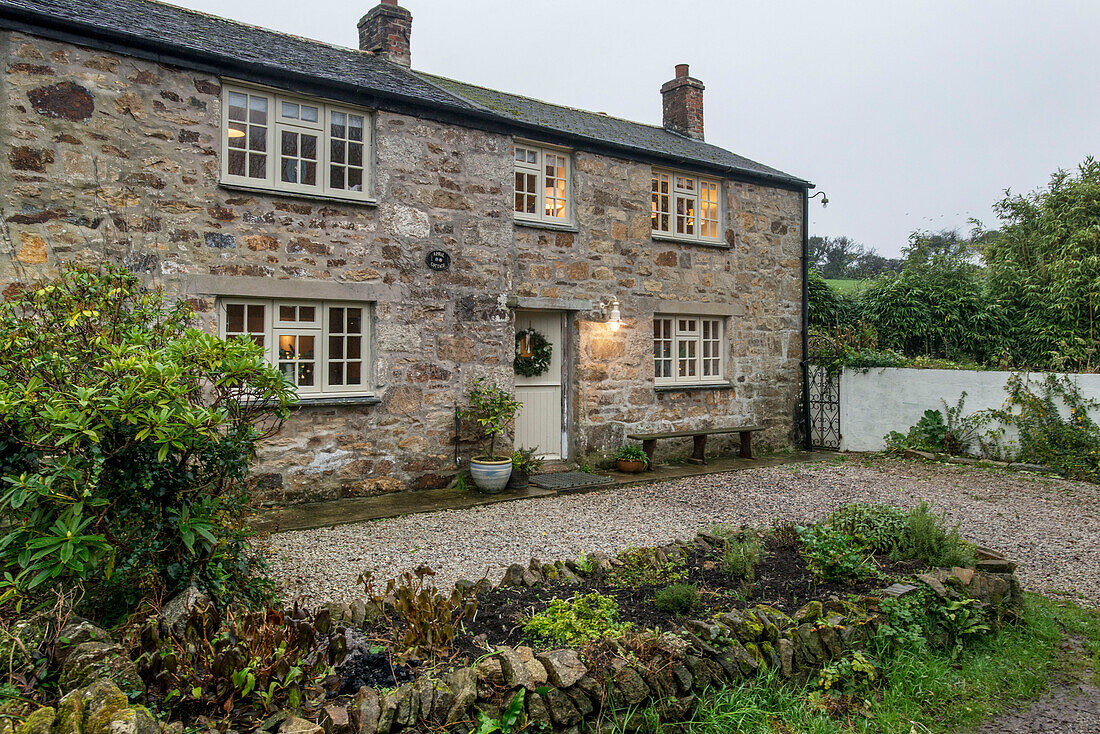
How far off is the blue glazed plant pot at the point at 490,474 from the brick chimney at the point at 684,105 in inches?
339

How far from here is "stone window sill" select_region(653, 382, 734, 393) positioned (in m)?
10.8

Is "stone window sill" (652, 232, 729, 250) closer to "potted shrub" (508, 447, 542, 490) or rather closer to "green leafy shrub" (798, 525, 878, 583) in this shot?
"potted shrub" (508, 447, 542, 490)

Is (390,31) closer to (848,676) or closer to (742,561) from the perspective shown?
(742,561)

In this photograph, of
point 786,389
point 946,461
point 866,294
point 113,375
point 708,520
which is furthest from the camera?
point 866,294

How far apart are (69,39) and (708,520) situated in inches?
319

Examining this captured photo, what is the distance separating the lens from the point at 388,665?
3139 mm

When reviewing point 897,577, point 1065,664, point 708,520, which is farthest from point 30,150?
point 1065,664

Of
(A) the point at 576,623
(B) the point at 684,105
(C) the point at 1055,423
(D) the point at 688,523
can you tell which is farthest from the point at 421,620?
(B) the point at 684,105

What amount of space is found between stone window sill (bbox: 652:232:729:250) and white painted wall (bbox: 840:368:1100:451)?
11.4ft

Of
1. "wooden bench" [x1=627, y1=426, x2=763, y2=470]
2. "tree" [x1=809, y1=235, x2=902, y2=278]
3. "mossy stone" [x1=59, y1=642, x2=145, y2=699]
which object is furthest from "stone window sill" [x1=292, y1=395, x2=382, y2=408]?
"tree" [x1=809, y1=235, x2=902, y2=278]

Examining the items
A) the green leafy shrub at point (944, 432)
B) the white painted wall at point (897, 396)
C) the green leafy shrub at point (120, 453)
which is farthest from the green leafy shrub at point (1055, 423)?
the green leafy shrub at point (120, 453)

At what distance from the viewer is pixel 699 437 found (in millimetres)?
10727

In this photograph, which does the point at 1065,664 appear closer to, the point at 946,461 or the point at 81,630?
the point at 81,630

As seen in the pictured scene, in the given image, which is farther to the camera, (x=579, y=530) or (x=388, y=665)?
(x=579, y=530)
